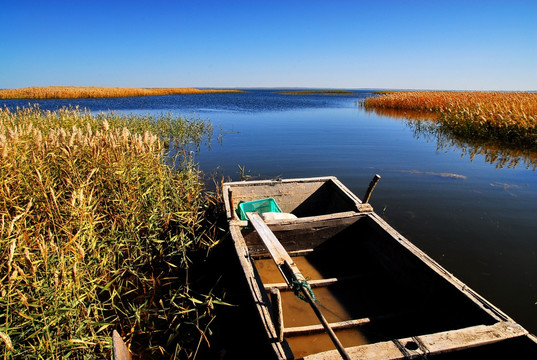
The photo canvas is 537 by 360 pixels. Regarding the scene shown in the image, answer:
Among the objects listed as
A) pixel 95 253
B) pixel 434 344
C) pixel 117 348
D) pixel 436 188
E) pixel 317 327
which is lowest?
pixel 317 327

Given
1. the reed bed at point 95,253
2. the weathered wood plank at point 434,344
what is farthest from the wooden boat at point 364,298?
the reed bed at point 95,253

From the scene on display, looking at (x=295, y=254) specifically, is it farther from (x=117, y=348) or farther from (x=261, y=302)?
(x=117, y=348)

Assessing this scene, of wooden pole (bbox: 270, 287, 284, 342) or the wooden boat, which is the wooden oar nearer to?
the wooden boat

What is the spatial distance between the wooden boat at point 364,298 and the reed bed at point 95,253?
2.83 ft

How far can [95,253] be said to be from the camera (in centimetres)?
259

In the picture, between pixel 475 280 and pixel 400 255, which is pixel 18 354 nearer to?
pixel 400 255

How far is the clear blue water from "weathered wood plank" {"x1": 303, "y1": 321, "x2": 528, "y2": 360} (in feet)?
5.38

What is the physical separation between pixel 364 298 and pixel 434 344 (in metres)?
1.46

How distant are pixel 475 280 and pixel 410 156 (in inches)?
301

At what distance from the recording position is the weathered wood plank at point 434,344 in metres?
2.01

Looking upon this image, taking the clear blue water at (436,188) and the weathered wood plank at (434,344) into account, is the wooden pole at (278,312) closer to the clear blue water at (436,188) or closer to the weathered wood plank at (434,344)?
the weathered wood plank at (434,344)

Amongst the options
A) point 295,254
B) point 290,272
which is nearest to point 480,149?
point 295,254

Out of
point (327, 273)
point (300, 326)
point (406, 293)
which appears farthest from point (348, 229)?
point (300, 326)

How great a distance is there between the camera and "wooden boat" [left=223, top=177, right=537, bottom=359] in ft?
7.07
